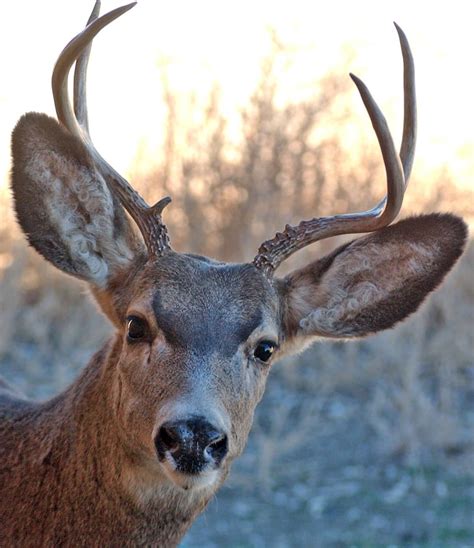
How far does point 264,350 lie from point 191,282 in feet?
1.31

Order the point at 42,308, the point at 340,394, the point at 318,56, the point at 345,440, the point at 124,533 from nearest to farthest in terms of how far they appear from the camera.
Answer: the point at 124,533 → the point at 345,440 → the point at 340,394 → the point at 42,308 → the point at 318,56

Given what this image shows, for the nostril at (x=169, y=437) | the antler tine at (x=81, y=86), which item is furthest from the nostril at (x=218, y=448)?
the antler tine at (x=81, y=86)

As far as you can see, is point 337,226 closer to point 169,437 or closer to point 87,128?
point 87,128

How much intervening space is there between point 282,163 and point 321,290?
6.79m

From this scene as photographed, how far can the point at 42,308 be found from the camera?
36.2 ft

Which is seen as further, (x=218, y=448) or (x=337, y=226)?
(x=337, y=226)

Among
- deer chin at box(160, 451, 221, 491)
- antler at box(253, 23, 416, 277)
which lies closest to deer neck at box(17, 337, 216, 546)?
deer chin at box(160, 451, 221, 491)

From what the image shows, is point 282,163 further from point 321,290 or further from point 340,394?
point 321,290

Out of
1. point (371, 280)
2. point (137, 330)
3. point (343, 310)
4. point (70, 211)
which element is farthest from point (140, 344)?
point (371, 280)

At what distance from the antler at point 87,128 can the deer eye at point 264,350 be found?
1.80ft

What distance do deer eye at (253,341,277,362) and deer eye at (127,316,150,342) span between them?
0.45m

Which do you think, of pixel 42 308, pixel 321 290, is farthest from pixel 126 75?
pixel 321 290

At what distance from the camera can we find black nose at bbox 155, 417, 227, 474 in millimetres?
4090

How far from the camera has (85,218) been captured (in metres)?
5.09
